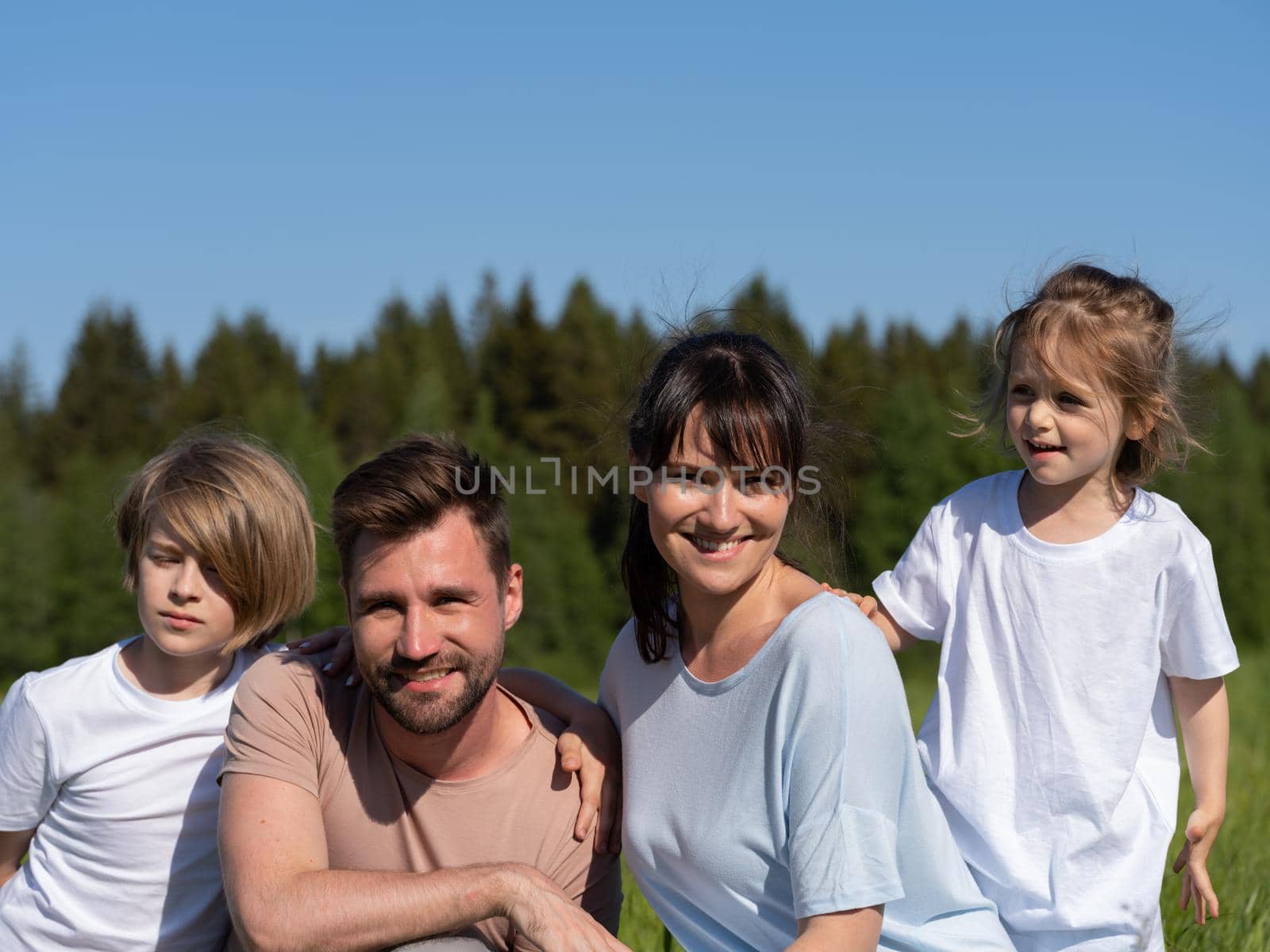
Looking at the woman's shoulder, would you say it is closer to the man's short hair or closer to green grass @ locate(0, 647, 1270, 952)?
the man's short hair

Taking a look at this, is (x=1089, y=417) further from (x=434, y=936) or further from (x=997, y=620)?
(x=434, y=936)

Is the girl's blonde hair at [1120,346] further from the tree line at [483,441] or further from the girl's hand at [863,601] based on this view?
the tree line at [483,441]

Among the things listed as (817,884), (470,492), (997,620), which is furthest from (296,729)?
(997,620)

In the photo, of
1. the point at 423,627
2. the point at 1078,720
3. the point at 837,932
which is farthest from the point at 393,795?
the point at 1078,720

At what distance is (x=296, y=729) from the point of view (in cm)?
265

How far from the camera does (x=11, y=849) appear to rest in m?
3.05

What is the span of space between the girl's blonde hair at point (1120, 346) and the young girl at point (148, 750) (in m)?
1.93

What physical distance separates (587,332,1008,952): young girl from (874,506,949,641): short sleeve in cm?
59

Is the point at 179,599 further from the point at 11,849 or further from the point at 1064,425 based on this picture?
the point at 1064,425

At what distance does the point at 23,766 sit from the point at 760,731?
5.89 feet

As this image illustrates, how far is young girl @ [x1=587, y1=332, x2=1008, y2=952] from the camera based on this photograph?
2.22 metres

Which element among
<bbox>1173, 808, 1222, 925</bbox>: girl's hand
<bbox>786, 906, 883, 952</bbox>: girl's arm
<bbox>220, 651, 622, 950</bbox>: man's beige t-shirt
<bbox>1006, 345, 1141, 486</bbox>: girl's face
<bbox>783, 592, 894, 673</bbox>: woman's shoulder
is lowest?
<bbox>1173, 808, 1222, 925</bbox>: girl's hand

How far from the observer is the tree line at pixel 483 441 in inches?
710

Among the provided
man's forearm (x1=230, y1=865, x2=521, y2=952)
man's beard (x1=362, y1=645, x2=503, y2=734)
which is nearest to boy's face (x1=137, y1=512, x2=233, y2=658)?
man's beard (x1=362, y1=645, x2=503, y2=734)
